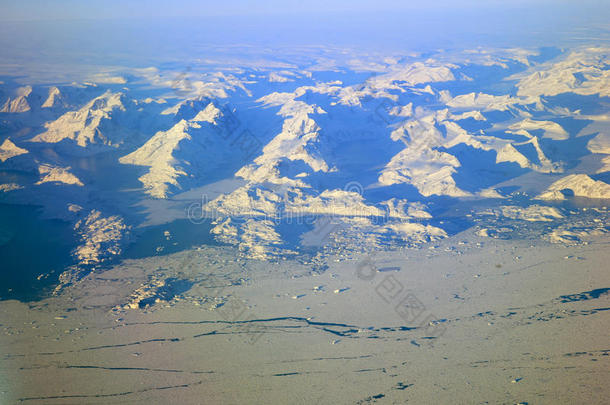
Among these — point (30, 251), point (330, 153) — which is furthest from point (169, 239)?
point (330, 153)

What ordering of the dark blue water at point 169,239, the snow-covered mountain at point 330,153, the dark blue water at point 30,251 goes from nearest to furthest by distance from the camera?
the dark blue water at point 30,251 < the dark blue water at point 169,239 < the snow-covered mountain at point 330,153

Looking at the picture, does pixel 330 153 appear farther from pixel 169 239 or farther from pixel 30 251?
pixel 30 251

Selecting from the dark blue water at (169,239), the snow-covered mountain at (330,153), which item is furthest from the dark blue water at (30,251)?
the dark blue water at (169,239)

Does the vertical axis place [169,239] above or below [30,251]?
above

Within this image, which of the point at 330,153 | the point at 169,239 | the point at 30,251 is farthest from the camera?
the point at 330,153

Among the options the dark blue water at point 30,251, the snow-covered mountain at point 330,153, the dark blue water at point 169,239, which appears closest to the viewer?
the dark blue water at point 30,251

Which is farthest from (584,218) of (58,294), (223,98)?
(223,98)

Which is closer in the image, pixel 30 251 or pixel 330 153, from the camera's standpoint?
pixel 30 251

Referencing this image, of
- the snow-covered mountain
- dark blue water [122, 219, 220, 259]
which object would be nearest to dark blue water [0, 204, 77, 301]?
the snow-covered mountain

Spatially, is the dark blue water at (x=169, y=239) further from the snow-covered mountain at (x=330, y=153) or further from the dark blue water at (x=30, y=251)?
the dark blue water at (x=30, y=251)
